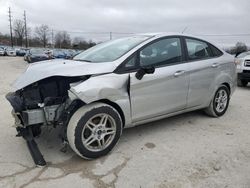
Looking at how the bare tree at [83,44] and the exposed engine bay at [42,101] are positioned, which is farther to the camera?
the bare tree at [83,44]

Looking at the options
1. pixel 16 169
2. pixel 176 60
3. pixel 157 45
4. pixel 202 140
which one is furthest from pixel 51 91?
pixel 202 140

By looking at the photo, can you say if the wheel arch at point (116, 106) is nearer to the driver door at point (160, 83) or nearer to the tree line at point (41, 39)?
the driver door at point (160, 83)

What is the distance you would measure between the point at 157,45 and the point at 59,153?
2146mm

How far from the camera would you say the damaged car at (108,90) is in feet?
10.8

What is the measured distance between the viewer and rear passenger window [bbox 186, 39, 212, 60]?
450 cm

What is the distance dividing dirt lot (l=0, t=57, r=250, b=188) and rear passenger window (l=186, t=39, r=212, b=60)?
4.03ft

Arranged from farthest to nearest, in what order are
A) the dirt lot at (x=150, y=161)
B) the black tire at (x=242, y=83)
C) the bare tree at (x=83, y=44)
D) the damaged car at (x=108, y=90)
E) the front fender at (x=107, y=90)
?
1. the bare tree at (x=83, y=44)
2. the black tire at (x=242, y=83)
3. the damaged car at (x=108, y=90)
4. the front fender at (x=107, y=90)
5. the dirt lot at (x=150, y=161)

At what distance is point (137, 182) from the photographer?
9.52ft

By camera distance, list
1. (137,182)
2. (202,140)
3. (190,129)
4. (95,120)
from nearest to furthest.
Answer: (137,182), (95,120), (202,140), (190,129)

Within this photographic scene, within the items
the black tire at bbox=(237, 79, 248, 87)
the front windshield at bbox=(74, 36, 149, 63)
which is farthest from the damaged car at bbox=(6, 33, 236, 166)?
the black tire at bbox=(237, 79, 248, 87)

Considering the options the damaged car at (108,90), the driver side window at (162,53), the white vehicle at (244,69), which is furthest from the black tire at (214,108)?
the white vehicle at (244,69)

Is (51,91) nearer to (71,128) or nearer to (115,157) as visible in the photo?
(71,128)

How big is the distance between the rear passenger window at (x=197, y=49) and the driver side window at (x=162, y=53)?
25 cm

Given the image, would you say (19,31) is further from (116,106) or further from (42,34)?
(116,106)
